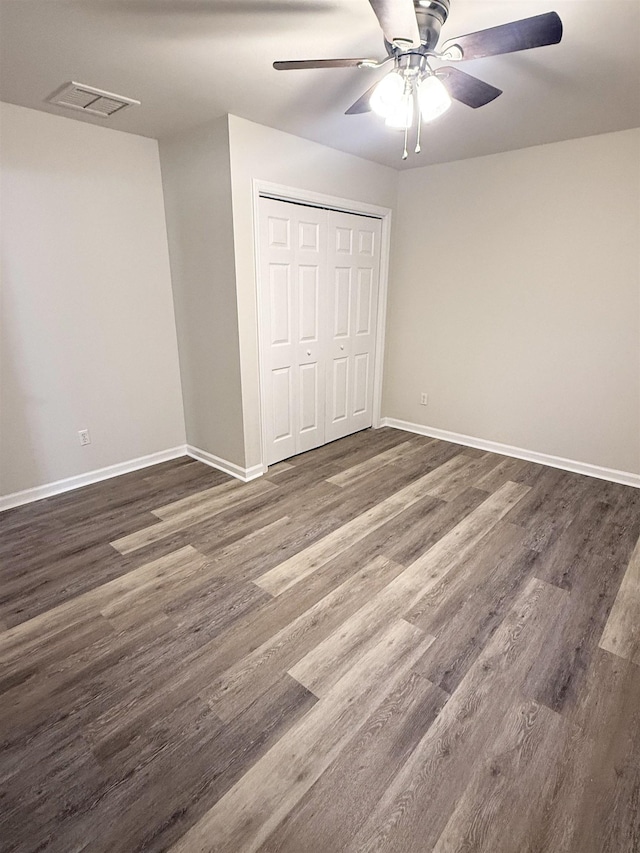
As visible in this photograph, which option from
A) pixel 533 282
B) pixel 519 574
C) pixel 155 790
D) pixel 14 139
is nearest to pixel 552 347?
pixel 533 282

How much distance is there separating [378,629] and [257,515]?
1.20 meters

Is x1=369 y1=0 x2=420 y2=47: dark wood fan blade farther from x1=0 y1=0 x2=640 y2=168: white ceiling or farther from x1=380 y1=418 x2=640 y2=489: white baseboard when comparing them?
x1=380 y1=418 x2=640 y2=489: white baseboard

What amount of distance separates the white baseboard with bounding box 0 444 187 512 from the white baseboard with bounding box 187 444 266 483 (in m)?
0.21

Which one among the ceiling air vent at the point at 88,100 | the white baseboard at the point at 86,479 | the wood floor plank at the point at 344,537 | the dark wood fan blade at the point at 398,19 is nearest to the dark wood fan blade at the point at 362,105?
the dark wood fan blade at the point at 398,19

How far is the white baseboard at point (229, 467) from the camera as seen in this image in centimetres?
336

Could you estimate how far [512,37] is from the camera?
137 centimetres

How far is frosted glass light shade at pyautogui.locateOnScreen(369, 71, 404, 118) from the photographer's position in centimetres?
172

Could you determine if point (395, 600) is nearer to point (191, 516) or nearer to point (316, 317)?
point (191, 516)

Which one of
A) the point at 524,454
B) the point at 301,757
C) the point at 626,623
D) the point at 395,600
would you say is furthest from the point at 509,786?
the point at 524,454

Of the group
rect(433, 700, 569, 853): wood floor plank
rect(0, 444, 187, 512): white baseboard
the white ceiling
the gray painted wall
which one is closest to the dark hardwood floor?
rect(433, 700, 569, 853): wood floor plank

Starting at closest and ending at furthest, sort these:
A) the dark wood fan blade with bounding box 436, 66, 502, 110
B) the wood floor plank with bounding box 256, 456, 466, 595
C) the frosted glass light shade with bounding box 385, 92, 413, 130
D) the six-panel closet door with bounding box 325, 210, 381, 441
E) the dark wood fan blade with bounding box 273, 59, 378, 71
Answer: the dark wood fan blade with bounding box 273, 59, 378, 71
the dark wood fan blade with bounding box 436, 66, 502, 110
the frosted glass light shade with bounding box 385, 92, 413, 130
the wood floor plank with bounding box 256, 456, 466, 595
the six-panel closet door with bounding box 325, 210, 381, 441

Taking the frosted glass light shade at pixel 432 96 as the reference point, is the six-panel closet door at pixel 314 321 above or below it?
below

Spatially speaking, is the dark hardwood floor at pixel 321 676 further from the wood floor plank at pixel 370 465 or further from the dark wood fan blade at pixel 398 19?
the dark wood fan blade at pixel 398 19

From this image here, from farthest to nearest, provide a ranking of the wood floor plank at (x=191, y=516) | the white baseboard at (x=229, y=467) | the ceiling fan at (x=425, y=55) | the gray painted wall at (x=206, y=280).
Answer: the white baseboard at (x=229, y=467) < the gray painted wall at (x=206, y=280) < the wood floor plank at (x=191, y=516) < the ceiling fan at (x=425, y=55)
